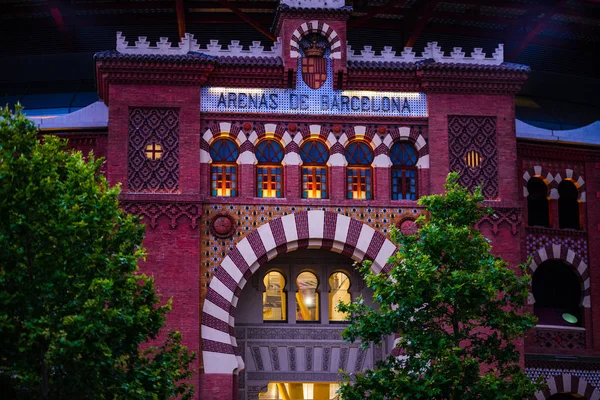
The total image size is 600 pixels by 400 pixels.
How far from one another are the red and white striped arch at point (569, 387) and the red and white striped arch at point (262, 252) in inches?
231

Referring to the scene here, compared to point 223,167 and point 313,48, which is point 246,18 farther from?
point 223,167

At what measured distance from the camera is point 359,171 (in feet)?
94.5

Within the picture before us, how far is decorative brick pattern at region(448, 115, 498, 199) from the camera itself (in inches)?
1127

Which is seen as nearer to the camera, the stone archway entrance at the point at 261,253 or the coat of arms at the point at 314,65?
the stone archway entrance at the point at 261,253

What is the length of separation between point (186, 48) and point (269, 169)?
3.71 meters

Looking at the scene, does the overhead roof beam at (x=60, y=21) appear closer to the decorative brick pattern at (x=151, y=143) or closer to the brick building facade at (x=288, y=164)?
the brick building facade at (x=288, y=164)

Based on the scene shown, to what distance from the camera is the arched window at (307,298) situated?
2938 cm

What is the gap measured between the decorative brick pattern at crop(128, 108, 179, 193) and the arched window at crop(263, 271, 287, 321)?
3.76m

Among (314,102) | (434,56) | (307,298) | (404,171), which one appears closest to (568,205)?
(404,171)

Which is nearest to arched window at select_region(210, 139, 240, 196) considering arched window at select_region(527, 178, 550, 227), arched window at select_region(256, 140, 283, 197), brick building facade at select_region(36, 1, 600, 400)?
brick building facade at select_region(36, 1, 600, 400)

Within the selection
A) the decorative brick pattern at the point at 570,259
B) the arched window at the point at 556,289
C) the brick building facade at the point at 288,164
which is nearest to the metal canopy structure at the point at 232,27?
the brick building facade at the point at 288,164

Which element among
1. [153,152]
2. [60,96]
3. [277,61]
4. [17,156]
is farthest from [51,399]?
[60,96]

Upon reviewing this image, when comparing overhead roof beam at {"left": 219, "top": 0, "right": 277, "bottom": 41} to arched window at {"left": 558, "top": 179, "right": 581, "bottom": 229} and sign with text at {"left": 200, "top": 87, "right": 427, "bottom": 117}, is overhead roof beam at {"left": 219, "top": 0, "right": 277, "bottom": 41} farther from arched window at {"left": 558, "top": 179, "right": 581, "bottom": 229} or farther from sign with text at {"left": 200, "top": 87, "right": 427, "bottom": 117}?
arched window at {"left": 558, "top": 179, "right": 581, "bottom": 229}

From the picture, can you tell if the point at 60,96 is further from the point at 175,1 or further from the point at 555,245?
the point at 555,245
